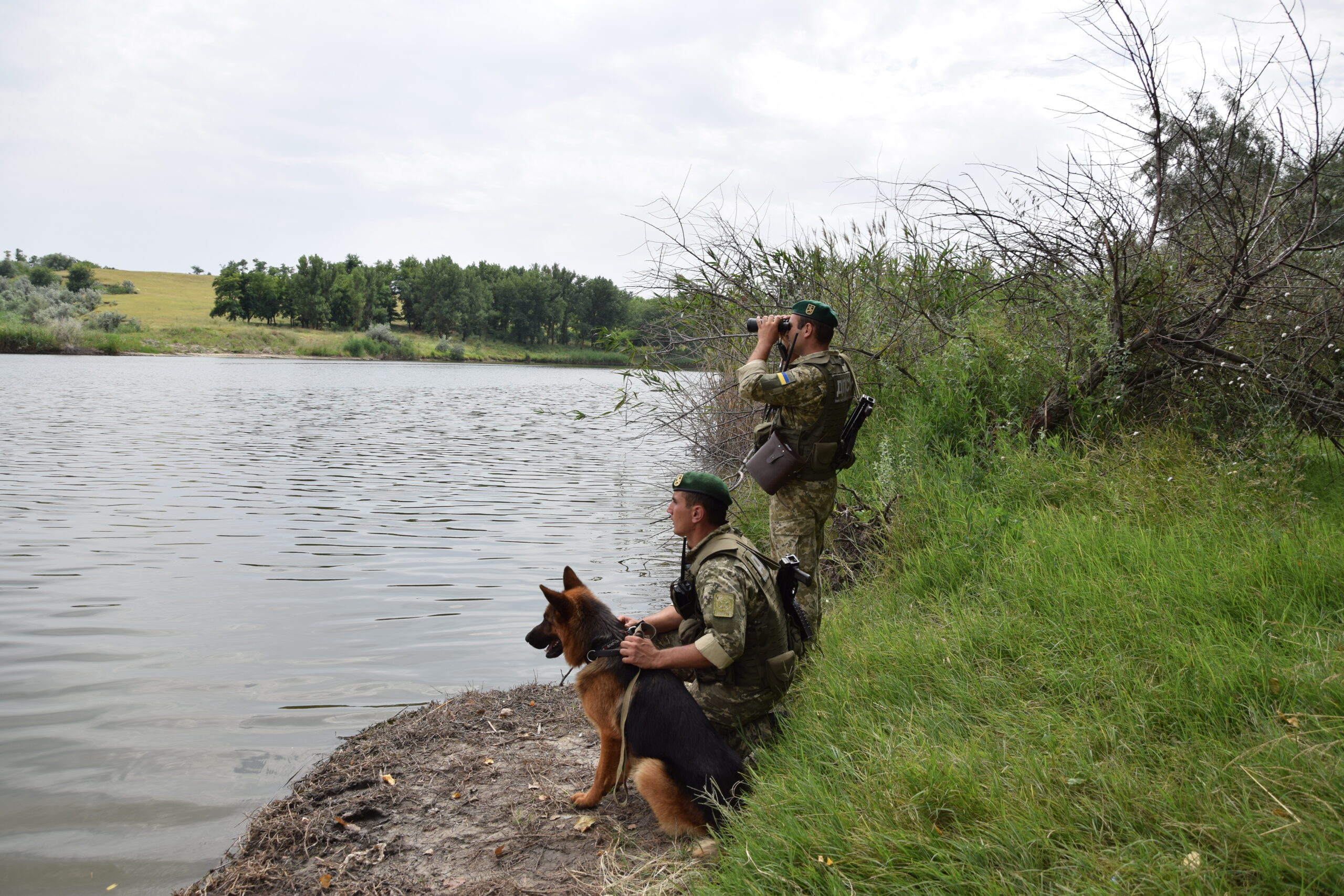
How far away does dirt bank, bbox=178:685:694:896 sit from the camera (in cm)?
337

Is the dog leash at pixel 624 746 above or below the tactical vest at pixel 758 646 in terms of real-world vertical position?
below

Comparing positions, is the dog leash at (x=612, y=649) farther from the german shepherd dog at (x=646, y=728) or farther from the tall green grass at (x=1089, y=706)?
the tall green grass at (x=1089, y=706)

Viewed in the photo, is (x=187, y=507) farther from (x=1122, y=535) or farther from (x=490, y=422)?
(x=490, y=422)

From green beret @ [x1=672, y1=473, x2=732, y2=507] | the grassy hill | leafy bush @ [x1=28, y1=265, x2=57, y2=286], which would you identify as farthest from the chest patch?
leafy bush @ [x1=28, y1=265, x2=57, y2=286]

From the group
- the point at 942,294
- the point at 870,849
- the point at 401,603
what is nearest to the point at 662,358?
the point at 942,294

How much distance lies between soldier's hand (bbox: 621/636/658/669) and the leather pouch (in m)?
1.87

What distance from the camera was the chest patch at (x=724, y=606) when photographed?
361 centimetres

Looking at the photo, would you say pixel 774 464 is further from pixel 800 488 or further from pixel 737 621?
pixel 737 621

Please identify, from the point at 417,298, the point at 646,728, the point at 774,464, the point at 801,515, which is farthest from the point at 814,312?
the point at 417,298

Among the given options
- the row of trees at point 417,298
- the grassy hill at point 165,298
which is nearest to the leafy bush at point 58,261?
the grassy hill at point 165,298

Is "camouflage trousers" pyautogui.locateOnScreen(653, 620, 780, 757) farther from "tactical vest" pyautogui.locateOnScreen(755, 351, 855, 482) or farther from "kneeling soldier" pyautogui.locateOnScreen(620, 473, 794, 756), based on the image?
"tactical vest" pyautogui.locateOnScreen(755, 351, 855, 482)

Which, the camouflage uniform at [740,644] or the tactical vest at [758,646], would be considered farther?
the tactical vest at [758,646]

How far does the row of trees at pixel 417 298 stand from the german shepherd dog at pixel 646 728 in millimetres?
74620

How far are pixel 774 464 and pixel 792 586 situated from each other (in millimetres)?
1453
